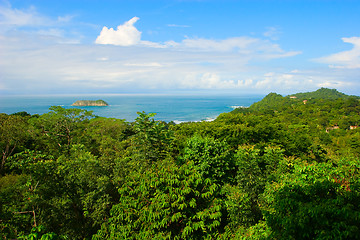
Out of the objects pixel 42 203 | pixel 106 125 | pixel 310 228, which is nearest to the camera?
pixel 310 228

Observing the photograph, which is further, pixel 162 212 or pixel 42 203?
pixel 42 203

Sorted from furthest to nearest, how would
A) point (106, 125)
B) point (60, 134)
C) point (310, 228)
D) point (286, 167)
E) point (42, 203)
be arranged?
point (106, 125) < point (60, 134) < point (286, 167) < point (42, 203) < point (310, 228)

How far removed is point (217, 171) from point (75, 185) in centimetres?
622

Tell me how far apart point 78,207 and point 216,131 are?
421 inches

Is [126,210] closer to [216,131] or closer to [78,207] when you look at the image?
[78,207]

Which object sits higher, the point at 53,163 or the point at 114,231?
the point at 53,163

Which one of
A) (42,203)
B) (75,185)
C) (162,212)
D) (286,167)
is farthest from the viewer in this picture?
(286,167)

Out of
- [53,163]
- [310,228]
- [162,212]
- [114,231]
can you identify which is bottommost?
[114,231]

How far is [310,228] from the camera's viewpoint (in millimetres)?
4090

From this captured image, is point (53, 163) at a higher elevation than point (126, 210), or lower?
higher

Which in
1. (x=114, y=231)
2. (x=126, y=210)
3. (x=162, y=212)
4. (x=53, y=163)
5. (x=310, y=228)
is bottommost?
(x=114, y=231)

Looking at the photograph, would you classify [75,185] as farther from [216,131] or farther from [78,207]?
[216,131]

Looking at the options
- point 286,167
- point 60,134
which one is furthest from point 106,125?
point 286,167

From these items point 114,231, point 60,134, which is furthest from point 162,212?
point 60,134
